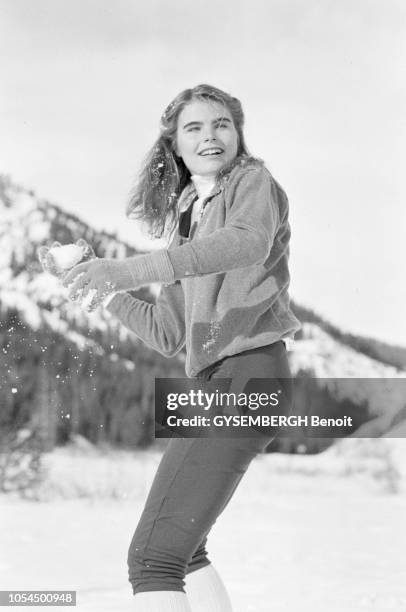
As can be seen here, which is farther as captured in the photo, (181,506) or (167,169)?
(167,169)

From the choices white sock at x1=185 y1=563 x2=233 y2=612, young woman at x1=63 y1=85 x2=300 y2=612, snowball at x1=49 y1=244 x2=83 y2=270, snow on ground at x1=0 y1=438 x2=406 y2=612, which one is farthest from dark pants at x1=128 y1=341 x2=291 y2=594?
snow on ground at x1=0 y1=438 x2=406 y2=612

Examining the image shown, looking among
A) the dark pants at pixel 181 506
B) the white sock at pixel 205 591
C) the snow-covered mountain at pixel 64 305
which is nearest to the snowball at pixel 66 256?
the dark pants at pixel 181 506

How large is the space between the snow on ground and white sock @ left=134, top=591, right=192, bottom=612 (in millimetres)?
631

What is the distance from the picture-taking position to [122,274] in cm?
121

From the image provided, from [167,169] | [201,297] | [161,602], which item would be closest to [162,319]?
[201,297]

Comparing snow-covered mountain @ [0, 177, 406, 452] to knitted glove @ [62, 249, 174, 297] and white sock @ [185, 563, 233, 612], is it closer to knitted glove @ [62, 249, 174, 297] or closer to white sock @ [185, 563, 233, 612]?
white sock @ [185, 563, 233, 612]

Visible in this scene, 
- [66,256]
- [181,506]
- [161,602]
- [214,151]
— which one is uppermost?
[214,151]

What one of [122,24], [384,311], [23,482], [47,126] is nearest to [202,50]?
[122,24]

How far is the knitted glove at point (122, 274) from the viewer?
1.20 meters

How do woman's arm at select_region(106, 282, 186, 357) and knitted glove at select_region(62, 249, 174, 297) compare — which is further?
woman's arm at select_region(106, 282, 186, 357)

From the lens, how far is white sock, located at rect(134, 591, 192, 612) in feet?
4.15

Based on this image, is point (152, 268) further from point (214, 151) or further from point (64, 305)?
point (64, 305)

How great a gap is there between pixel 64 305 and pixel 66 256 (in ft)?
2.73

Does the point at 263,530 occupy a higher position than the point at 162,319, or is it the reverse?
the point at 162,319
